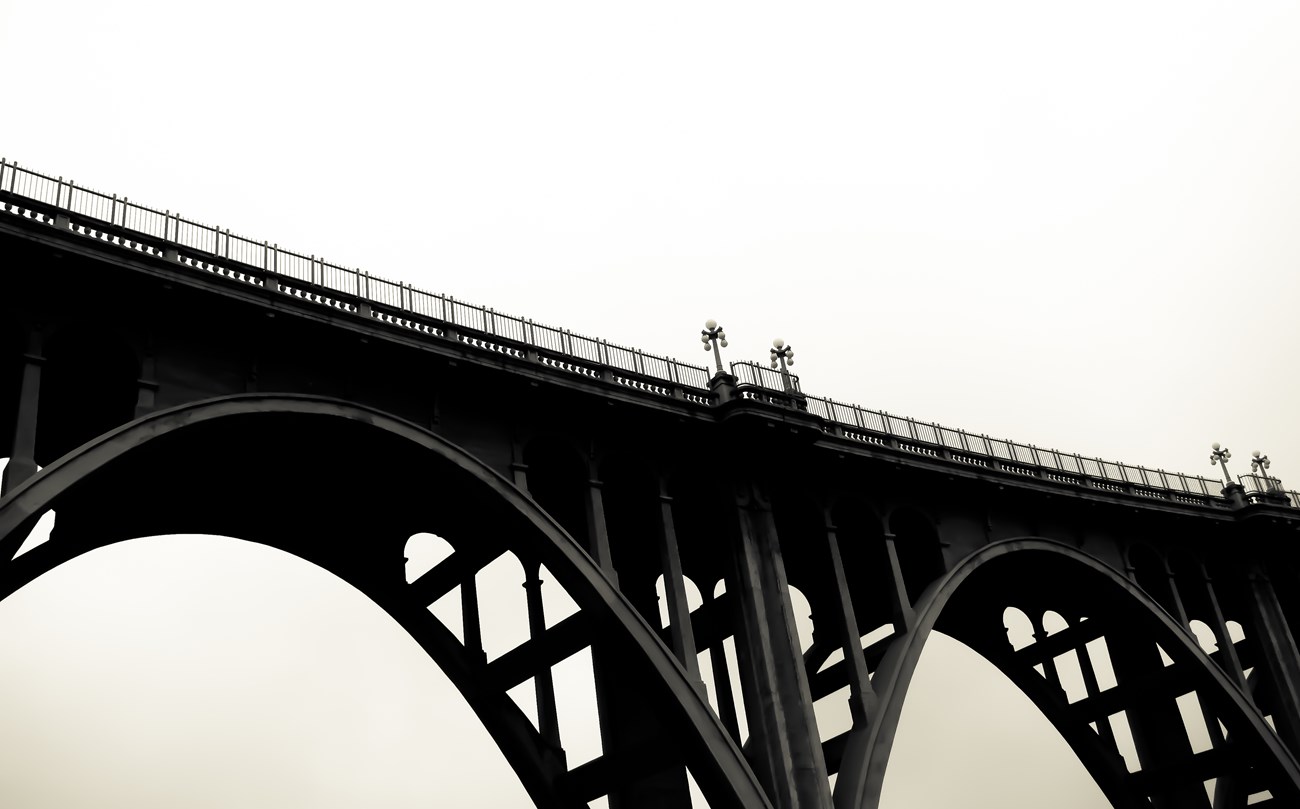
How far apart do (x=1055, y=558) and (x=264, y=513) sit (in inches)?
1020

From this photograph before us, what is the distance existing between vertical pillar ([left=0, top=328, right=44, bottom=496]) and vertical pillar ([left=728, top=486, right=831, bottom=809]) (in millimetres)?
17459

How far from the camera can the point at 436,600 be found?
113 feet

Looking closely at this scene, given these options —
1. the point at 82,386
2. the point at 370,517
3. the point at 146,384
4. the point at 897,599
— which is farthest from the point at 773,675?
the point at 82,386

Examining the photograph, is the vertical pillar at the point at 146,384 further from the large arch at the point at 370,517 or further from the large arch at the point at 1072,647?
the large arch at the point at 1072,647

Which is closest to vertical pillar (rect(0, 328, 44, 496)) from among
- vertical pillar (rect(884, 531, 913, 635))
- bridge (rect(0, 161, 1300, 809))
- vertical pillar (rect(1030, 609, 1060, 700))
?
bridge (rect(0, 161, 1300, 809))

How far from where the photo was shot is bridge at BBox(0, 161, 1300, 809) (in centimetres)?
2552

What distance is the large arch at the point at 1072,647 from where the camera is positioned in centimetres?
3594

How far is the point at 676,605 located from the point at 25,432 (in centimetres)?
1495

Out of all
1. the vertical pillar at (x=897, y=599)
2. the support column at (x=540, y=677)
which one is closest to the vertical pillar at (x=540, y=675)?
the support column at (x=540, y=677)

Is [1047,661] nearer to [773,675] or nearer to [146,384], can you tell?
[773,675]

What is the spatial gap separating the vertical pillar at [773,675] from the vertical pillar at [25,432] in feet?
57.3

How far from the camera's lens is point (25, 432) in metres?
22.0

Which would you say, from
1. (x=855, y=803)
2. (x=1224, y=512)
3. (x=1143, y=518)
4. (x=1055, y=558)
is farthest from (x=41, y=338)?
(x=1224, y=512)

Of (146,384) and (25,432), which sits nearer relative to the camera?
(25,432)
